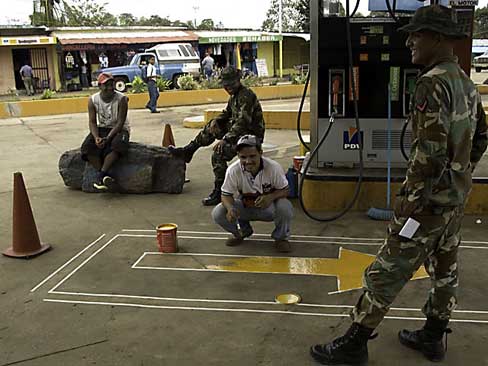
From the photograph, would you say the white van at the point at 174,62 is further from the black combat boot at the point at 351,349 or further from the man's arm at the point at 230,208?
the black combat boot at the point at 351,349

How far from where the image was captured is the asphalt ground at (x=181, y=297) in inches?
124

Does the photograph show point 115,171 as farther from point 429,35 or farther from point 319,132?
point 429,35

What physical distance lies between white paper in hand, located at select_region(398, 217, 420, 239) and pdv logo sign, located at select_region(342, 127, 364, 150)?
127 inches

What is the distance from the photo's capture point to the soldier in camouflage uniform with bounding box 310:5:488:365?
258 centimetres

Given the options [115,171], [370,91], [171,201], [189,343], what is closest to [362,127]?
[370,91]

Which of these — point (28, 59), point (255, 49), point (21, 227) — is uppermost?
point (255, 49)

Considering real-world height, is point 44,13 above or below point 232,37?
above

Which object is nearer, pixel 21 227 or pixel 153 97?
pixel 21 227

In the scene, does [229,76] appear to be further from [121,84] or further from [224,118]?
[121,84]

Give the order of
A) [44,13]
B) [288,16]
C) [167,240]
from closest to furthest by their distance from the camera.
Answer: [167,240] < [44,13] < [288,16]

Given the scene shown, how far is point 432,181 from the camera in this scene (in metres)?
2.62

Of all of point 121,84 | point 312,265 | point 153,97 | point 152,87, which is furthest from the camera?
point 121,84

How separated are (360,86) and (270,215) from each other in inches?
76.8

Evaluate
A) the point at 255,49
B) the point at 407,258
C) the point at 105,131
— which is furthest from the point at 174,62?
the point at 407,258
